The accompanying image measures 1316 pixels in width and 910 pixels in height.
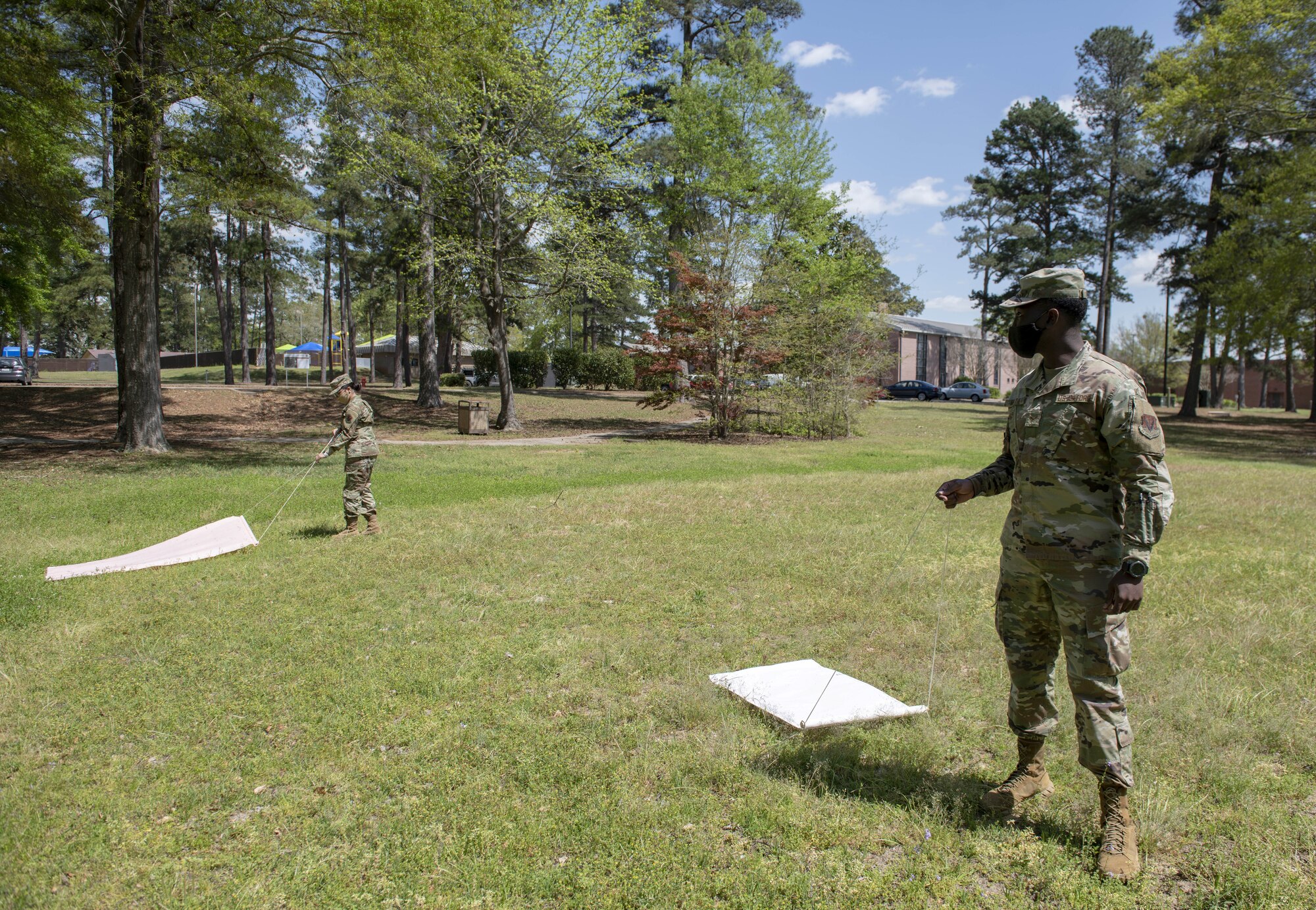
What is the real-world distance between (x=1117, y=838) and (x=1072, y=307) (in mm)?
1979

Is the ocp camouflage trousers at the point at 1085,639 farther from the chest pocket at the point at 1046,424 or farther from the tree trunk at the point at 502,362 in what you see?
the tree trunk at the point at 502,362

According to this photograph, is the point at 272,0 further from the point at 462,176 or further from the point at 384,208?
the point at 384,208

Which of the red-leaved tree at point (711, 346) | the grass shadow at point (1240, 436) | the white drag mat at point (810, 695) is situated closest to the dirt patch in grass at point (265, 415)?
the red-leaved tree at point (711, 346)

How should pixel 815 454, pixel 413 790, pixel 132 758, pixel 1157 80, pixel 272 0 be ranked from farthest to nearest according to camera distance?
pixel 1157 80 → pixel 815 454 → pixel 272 0 → pixel 132 758 → pixel 413 790

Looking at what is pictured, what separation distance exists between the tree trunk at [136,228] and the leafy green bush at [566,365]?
24408mm

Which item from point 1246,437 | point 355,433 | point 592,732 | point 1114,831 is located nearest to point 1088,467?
point 1114,831

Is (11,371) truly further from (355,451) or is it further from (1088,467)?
(1088,467)

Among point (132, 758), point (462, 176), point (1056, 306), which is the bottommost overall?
point (132, 758)

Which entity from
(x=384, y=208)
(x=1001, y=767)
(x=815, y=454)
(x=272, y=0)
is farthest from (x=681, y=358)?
(x=1001, y=767)

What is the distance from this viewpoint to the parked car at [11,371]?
1484 inches

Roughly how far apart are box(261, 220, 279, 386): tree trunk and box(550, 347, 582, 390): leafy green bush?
1247 cm

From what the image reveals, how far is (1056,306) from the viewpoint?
3.09 metres

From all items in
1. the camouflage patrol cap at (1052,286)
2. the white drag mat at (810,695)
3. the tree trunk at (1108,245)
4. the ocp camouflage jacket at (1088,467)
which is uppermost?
the tree trunk at (1108,245)

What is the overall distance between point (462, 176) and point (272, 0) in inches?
329
